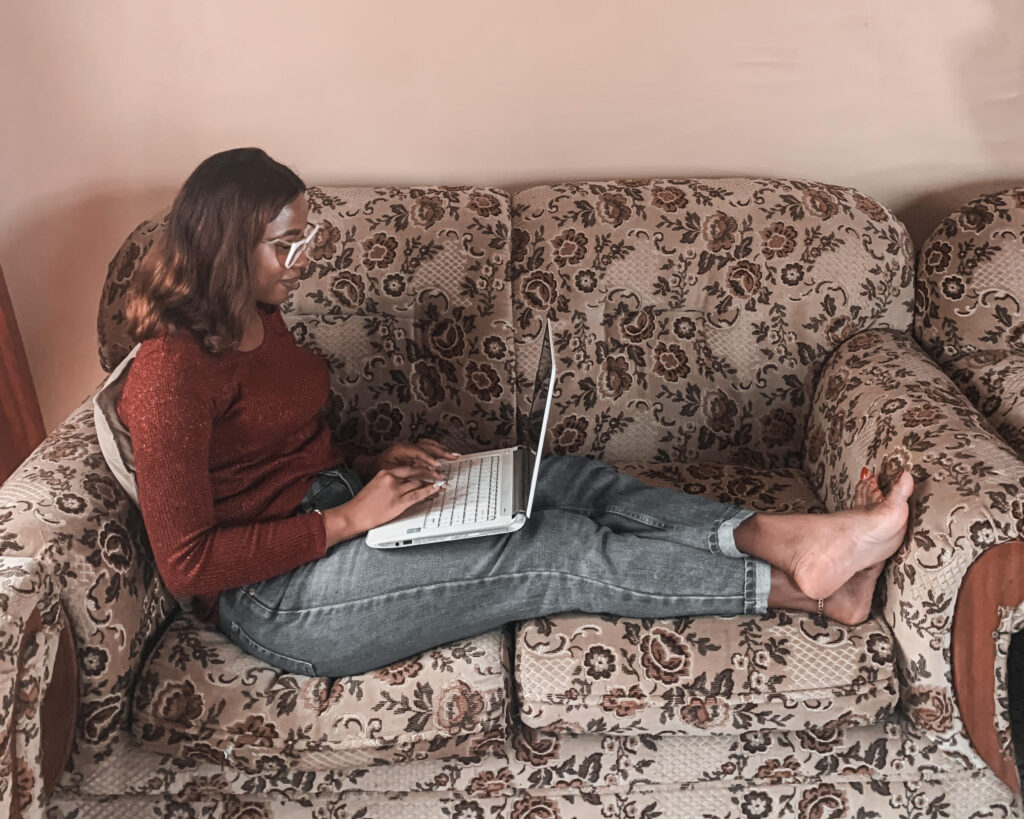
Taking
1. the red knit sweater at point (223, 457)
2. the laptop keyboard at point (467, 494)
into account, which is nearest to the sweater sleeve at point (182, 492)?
the red knit sweater at point (223, 457)

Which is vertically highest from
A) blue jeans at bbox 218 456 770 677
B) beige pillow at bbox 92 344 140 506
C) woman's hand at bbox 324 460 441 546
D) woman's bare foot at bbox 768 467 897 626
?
beige pillow at bbox 92 344 140 506

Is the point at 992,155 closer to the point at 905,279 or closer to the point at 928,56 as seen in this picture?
the point at 928,56

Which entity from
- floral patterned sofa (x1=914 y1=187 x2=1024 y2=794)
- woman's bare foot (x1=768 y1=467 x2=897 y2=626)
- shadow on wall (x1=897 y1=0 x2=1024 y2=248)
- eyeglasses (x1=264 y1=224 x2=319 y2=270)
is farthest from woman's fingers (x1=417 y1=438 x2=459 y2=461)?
shadow on wall (x1=897 y1=0 x2=1024 y2=248)

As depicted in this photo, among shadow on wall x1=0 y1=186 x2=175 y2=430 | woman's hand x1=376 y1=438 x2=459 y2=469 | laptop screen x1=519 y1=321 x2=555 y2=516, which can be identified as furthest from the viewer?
shadow on wall x1=0 y1=186 x2=175 y2=430

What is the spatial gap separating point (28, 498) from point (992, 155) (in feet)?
6.41

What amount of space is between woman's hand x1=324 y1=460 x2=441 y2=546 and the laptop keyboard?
38mm

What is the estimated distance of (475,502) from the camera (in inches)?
57.7

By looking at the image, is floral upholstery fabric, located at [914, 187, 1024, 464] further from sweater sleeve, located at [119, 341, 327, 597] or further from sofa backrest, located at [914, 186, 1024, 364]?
sweater sleeve, located at [119, 341, 327, 597]

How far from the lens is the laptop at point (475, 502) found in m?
1.40

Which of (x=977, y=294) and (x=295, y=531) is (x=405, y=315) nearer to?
(x=295, y=531)

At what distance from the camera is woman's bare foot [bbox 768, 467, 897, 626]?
1427 mm

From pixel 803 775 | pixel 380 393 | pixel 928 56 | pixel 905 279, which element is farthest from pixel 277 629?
pixel 928 56

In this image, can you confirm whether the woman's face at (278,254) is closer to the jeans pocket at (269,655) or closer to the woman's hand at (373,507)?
the woman's hand at (373,507)

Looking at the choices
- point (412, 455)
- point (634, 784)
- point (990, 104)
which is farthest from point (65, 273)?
point (990, 104)
